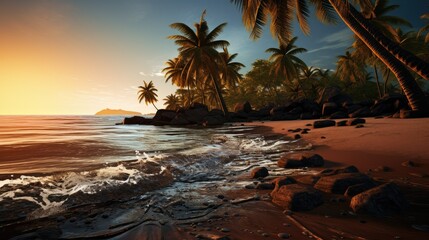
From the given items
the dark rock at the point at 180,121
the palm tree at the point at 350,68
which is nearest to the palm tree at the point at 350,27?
the dark rock at the point at 180,121

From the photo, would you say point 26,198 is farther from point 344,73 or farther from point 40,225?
point 344,73

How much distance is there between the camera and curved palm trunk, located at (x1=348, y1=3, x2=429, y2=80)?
668cm

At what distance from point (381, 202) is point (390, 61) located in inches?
318

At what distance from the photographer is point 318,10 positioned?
11.8m

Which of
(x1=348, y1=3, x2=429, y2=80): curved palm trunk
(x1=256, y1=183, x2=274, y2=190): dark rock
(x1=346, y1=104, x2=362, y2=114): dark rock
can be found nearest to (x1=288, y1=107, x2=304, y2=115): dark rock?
(x1=346, y1=104, x2=362, y2=114): dark rock

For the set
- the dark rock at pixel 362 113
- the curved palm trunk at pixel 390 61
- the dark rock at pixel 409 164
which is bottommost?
the dark rock at pixel 409 164

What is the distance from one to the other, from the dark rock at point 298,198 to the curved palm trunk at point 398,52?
6.71 meters

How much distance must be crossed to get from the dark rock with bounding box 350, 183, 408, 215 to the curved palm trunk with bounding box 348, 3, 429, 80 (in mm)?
6359

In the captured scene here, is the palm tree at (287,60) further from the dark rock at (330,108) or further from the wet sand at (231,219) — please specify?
the wet sand at (231,219)

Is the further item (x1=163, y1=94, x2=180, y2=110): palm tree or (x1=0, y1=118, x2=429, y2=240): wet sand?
(x1=163, y1=94, x2=180, y2=110): palm tree

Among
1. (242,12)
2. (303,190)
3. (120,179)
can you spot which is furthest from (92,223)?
(242,12)

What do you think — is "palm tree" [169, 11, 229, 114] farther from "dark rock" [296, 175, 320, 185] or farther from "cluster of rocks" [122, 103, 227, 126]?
"dark rock" [296, 175, 320, 185]

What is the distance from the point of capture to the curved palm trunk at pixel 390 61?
8164mm

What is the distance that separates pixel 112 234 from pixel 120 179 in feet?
5.82
